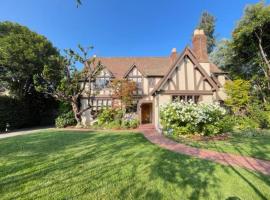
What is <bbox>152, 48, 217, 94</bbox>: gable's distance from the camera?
49.1ft

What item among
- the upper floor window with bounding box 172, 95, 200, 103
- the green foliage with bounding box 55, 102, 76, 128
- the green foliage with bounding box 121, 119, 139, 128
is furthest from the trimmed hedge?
the upper floor window with bounding box 172, 95, 200, 103

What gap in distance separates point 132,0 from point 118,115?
1155 centimetres

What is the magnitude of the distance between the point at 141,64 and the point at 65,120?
12337mm

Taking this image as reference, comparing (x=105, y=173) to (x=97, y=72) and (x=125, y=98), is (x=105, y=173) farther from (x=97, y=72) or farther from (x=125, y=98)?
(x=97, y=72)

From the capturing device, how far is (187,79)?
1526 cm

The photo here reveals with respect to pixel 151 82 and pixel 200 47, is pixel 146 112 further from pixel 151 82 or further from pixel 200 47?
pixel 200 47

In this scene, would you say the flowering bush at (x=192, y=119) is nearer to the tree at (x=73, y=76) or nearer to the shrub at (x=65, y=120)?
the tree at (x=73, y=76)

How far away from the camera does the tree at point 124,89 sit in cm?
1781

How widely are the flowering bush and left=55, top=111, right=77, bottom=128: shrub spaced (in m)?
12.4

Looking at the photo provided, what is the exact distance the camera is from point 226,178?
14.9ft

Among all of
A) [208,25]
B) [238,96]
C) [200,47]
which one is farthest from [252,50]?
[208,25]

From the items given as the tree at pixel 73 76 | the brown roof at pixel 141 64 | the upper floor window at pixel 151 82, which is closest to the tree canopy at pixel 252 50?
the brown roof at pixel 141 64

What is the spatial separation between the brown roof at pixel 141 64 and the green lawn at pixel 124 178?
1515 centimetres

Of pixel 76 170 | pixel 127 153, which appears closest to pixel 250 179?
pixel 127 153
